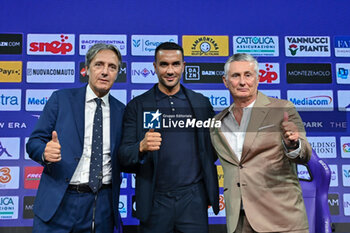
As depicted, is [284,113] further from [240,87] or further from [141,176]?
[141,176]

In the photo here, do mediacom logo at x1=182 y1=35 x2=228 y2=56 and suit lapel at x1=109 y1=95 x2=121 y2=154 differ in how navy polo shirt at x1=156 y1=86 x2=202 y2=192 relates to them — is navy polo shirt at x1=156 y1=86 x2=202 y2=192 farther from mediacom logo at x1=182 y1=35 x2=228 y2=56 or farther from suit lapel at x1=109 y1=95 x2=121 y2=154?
mediacom logo at x1=182 y1=35 x2=228 y2=56

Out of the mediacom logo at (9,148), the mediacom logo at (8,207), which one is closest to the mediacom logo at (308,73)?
the mediacom logo at (9,148)

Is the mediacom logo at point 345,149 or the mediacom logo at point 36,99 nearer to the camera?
the mediacom logo at point 36,99

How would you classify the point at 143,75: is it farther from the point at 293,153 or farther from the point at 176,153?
the point at 293,153

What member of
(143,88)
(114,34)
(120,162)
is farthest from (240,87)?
(114,34)

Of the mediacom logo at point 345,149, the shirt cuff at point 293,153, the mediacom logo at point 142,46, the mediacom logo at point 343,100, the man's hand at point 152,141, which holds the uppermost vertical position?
the mediacom logo at point 142,46

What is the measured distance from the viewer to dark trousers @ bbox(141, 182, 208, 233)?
1.88m

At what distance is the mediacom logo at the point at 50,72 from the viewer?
359 cm

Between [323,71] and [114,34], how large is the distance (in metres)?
2.60

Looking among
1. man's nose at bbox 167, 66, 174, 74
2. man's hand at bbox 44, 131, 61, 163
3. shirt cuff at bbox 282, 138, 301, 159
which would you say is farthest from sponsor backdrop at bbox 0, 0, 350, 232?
shirt cuff at bbox 282, 138, 301, 159

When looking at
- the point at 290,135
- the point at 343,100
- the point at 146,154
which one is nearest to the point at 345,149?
the point at 343,100

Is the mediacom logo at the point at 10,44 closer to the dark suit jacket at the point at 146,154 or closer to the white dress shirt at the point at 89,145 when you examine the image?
the white dress shirt at the point at 89,145

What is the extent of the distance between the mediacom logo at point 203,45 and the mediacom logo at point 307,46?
838 millimetres

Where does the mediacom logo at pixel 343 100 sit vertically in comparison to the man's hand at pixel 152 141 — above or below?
above
